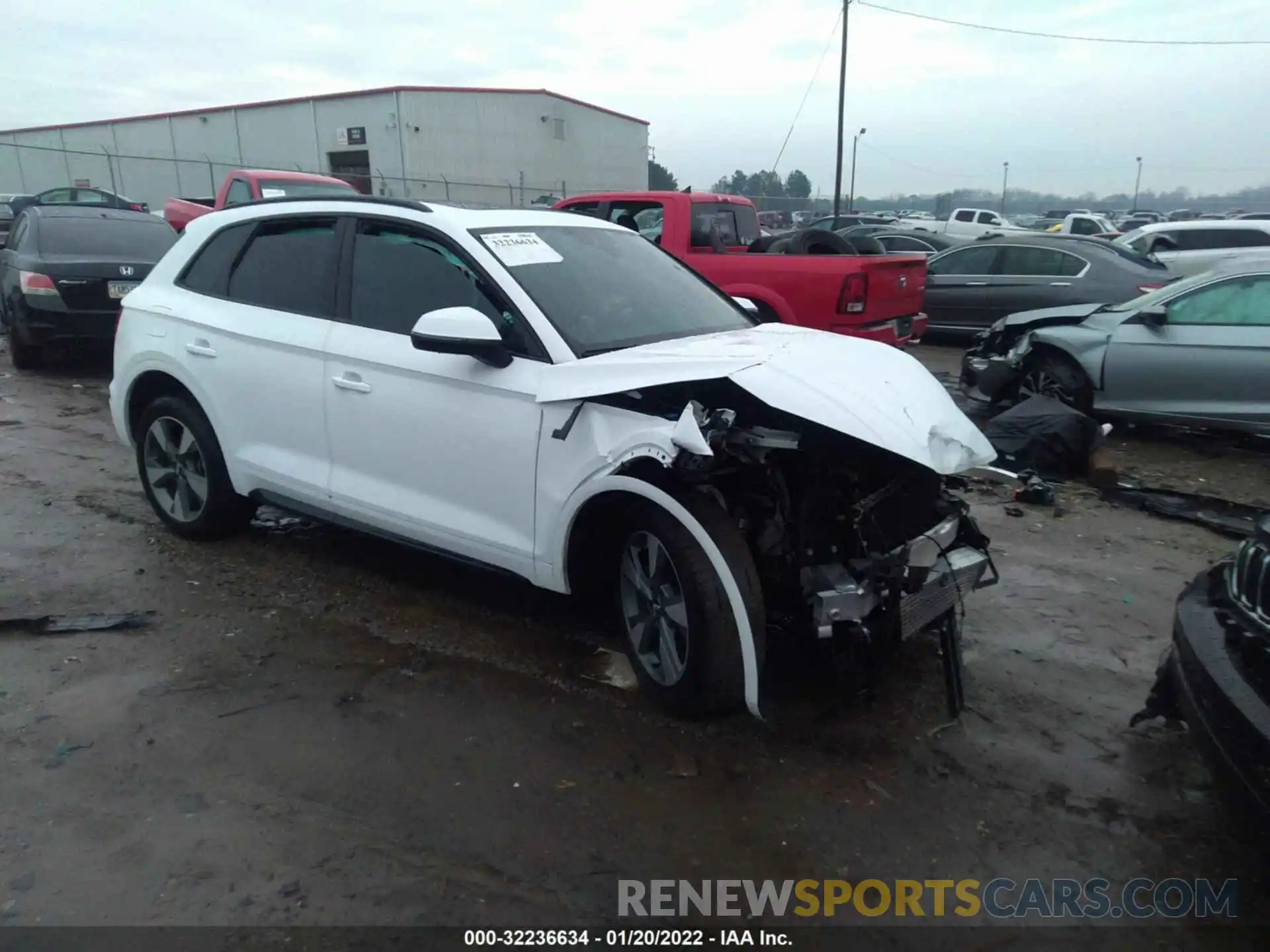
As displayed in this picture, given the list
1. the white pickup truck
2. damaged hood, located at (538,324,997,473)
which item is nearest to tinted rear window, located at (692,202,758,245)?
damaged hood, located at (538,324,997,473)

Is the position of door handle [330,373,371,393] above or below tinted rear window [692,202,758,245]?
below

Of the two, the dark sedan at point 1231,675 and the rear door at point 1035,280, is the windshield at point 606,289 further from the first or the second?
the rear door at point 1035,280

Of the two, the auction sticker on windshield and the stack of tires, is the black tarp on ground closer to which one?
the stack of tires

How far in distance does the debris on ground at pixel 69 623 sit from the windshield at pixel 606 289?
2.38m

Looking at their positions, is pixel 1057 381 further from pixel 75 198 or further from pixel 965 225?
pixel 75 198

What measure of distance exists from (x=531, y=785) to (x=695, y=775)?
559mm

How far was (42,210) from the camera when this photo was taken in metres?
10.1

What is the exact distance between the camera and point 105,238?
394 inches

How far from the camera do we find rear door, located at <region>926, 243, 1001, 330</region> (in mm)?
12430

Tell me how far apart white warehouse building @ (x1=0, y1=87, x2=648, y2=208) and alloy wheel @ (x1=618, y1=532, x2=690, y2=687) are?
3076cm

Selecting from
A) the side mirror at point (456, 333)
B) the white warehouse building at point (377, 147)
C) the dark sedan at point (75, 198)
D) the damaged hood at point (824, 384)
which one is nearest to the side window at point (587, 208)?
the damaged hood at point (824, 384)

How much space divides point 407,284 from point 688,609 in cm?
198

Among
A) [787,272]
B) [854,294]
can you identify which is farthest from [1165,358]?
[787,272]

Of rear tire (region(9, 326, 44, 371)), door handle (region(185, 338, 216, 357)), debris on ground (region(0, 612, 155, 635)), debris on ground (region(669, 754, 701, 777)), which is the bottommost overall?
debris on ground (region(669, 754, 701, 777))
